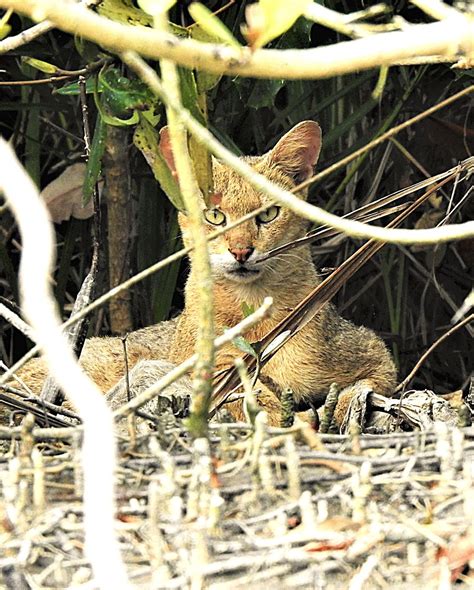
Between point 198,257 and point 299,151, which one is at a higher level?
point 299,151

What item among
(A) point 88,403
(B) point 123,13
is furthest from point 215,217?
(A) point 88,403

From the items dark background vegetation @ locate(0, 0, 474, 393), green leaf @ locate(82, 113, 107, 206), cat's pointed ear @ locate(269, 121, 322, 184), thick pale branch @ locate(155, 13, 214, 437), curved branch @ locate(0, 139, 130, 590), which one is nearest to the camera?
curved branch @ locate(0, 139, 130, 590)

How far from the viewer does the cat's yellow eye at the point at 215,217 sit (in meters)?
4.07

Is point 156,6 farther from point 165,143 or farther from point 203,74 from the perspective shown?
point 165,143

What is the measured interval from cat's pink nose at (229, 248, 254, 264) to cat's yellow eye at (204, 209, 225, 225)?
0.94 ft

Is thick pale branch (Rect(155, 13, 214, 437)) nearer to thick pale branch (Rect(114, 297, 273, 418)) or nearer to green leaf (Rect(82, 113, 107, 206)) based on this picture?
thick pale branch (Rect(114, 297, 273, 418))

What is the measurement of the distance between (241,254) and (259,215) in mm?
263

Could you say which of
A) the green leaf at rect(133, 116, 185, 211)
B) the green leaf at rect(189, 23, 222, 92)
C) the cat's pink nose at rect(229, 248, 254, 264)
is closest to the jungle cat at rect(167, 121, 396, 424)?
the cat's pink nose at rect(229, 248, 254, 264)

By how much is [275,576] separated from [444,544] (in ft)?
0.81

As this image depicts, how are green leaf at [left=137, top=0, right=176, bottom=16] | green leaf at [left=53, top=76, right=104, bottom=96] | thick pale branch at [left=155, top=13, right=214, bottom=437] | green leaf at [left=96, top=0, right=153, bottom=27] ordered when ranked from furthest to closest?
green leaf at [left=53, top=76, right=104, bottom=96] → green leaf at [left=96, top=0, right=153, bottom=27] → thick pale branch at [left=155, top=13, right=214, bottom=437] → green leaf at [left=137, top=0, right=176, bottom=16]

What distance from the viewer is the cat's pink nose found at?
381cm

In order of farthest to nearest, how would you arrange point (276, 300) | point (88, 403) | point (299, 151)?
point (299, 151)
point (276, 300)
point (88, 403)

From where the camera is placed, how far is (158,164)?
2.59 meters

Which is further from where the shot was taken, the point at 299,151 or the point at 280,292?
the point at 299,151
